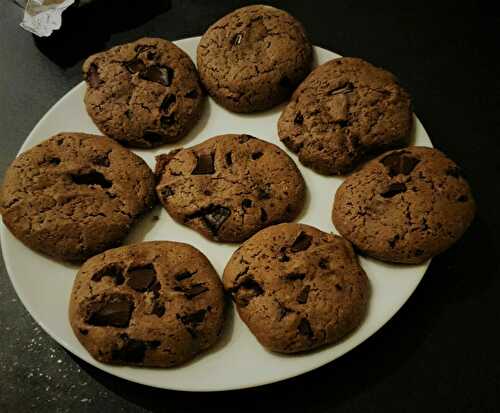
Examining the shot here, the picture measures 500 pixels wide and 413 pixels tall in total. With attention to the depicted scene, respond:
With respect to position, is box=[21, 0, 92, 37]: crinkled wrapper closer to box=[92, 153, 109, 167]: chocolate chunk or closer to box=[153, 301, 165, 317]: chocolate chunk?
box=[92, 153, 109, 167]: chocolate chunk

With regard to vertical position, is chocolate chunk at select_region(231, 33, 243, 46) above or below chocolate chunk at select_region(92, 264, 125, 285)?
above

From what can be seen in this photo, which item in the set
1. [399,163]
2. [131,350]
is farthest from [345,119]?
[131,350]

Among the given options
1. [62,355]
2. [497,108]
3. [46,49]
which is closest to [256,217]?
[62,355]

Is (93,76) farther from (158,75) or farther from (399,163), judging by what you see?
(399,163)

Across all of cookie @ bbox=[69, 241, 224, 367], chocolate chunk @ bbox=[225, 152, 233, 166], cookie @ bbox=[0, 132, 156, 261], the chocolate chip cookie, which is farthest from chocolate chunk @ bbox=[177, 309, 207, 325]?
chocolate chunk @ bbox=[225, 152, 233, 166]

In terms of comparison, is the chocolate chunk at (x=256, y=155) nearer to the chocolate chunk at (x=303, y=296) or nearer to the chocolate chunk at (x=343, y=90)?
the chocolate chunk at (x=343, y=90)

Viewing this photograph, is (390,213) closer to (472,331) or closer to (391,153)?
(391,153)
